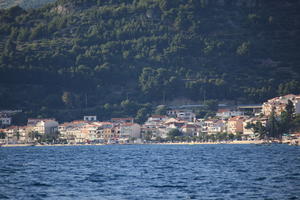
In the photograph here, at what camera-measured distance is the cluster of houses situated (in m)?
148

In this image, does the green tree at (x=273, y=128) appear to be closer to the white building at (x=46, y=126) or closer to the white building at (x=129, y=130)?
the white building at (x=129, y=130)

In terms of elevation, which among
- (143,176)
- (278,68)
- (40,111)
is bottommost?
(143,176)

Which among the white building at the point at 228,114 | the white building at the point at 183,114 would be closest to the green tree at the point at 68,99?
the white building at the point at 183,114

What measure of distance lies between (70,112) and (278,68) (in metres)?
58.2

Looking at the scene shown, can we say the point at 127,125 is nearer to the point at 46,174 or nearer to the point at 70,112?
the point at 70,112

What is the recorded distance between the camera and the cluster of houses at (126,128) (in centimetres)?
14750

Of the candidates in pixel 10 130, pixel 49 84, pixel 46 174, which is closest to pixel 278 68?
pixel 49 84

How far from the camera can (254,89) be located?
173125 mm

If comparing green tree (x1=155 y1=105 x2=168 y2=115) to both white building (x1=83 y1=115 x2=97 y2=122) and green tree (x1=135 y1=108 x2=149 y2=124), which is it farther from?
white building (x1=83 y1=115 x2=97 y2=122)

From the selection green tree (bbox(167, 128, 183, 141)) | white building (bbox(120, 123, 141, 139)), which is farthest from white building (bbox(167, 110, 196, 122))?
green tree (bbox(167, 128, 183, 141))

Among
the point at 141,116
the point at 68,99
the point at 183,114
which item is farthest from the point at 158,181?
the point at 183,114

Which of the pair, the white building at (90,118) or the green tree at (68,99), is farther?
the green tree at (68,99)

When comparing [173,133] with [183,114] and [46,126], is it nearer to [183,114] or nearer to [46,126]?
[183,114]

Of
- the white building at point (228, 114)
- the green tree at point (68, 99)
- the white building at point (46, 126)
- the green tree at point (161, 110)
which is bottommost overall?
the white building at point (46, 126)
